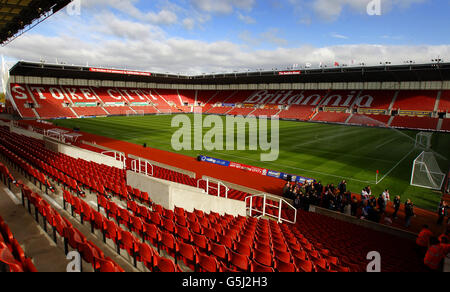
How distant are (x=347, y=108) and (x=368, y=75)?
23.2 feet

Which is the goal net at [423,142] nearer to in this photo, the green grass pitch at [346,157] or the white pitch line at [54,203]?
the green grass pitch at [346,157]

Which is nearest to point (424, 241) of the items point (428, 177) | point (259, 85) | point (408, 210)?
point (408, 210)

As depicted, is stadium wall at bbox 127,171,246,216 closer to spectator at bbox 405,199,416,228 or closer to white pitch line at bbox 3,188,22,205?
white pitch line at bbox 3,188,22,205

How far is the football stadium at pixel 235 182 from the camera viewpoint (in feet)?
17.3

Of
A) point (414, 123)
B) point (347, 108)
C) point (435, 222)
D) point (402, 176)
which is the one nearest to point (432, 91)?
point (414, 123)

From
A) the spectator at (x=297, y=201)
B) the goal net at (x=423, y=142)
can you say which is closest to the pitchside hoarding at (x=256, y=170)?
the spectator at (x=297, y=201)

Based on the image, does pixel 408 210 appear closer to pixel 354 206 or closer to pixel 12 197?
pixel 354 206

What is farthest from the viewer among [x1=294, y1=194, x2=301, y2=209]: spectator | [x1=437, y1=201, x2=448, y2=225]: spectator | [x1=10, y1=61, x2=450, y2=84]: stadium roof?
[x1=10, y1=61, x2=450, y2=84]: stadium roof

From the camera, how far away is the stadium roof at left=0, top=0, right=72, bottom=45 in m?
15.9

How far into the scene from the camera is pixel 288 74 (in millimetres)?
53438

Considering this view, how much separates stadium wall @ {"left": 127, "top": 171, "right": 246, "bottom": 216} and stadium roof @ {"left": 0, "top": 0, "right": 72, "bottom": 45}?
14.1m

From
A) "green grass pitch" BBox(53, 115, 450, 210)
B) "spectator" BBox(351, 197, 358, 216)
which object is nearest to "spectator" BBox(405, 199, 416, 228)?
"spectator" BBox(351, 197, 358, 216)
